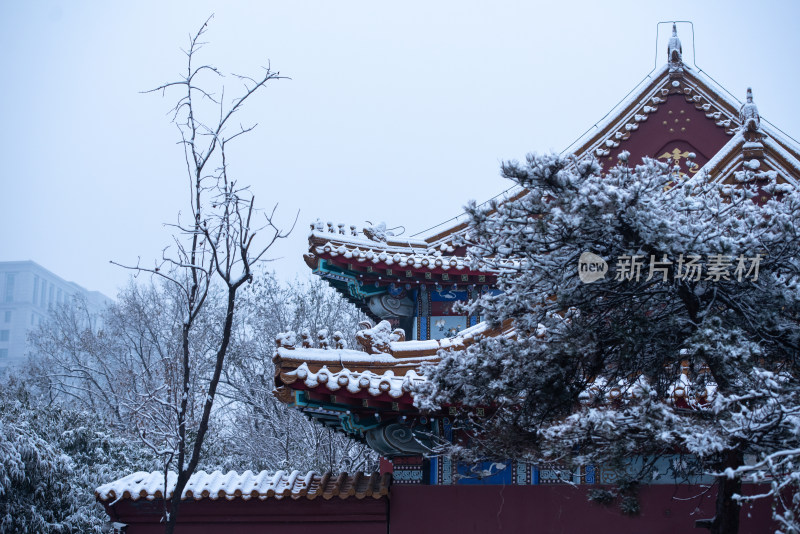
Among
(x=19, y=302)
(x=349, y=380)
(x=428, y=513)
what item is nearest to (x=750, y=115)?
(x=349, y=380)

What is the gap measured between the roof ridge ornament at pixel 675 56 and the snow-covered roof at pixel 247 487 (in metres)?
6.11

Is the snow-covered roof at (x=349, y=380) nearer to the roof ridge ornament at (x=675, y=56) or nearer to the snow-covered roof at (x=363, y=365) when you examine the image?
the snow-covered roof at (x=363, y=365)

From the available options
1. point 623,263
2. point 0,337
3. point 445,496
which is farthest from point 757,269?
point 0,337

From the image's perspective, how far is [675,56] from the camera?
10570mm

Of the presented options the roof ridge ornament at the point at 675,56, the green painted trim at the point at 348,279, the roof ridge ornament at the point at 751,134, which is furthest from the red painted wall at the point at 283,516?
the roof ridge ornament at the point at 675,56

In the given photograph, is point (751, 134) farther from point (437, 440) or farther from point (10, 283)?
point (10, 283)

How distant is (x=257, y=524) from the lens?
765 cm

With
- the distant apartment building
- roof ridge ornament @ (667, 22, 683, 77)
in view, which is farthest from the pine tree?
the distant apartment building

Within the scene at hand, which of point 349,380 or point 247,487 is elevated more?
point 349,380

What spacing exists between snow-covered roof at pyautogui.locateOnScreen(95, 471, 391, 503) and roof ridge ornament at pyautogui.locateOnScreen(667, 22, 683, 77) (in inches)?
240

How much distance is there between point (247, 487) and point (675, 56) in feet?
23.6

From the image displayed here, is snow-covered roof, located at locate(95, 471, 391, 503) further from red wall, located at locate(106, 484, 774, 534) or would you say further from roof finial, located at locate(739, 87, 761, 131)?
roof finial, located at locate(739, 87, 761, 131)

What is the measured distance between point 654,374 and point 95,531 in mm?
7249

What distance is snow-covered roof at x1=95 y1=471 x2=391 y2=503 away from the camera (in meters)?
7.49
